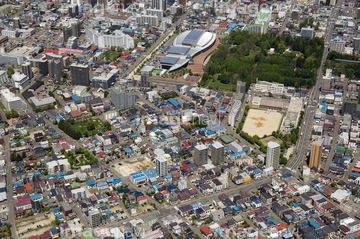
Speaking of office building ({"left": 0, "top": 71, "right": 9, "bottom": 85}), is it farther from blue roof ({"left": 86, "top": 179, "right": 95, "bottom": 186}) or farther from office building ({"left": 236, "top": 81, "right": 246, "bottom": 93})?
office building ({"left": 236, "top": 81, "right": 246, "bottom": 93})

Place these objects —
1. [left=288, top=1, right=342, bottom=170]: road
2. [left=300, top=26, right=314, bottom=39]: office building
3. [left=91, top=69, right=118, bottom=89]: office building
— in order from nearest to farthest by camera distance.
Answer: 1. [left=288, top=1, right=342, bottom=170]: road
2. [left=91, top=69, right=118, bottom=89]: office building
3. [left=300, top=26, right=314, bottom=39]: office building

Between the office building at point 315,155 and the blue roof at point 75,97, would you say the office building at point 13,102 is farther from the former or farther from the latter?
the office building at point 315,155

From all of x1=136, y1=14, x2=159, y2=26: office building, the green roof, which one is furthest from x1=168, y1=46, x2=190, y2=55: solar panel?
the green roof

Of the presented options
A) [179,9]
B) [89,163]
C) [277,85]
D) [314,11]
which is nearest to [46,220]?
[89,163]

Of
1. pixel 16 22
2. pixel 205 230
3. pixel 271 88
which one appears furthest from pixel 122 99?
pixel 16 22

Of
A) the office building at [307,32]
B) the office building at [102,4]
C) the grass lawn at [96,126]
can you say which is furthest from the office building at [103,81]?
the office building at [102,4]

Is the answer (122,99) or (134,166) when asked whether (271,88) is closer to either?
(122,99)
